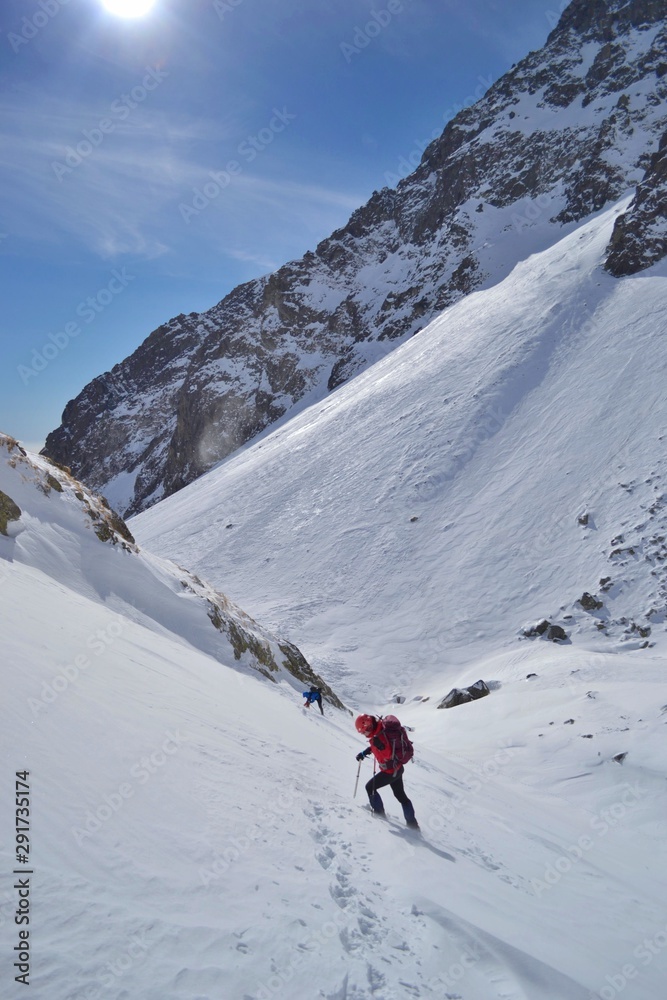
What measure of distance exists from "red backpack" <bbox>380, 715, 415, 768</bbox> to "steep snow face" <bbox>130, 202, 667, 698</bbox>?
11503 millimetres

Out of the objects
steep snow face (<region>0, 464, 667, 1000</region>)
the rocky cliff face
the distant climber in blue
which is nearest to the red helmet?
steep snow face (<region>0, 464, 667, 1000</region>)

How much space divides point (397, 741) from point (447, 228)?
7391 centimetres

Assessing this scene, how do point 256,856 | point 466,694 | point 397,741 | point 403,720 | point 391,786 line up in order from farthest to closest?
1. point 403,720
2. point 466,694
3. point 397,741
4. point 391,786
5. point 256,856

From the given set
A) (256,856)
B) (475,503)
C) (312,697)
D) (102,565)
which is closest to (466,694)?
(312,697)

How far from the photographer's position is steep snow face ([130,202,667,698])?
18.4 m

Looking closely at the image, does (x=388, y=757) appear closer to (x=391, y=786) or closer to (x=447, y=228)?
(x=391, y=786)

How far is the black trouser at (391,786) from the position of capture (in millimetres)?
6082

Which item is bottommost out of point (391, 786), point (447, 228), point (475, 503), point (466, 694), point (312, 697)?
point (466, 694)

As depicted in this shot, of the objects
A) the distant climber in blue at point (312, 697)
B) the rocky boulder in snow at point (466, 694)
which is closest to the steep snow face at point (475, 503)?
the rocky boulder in snow at point (466, 694)

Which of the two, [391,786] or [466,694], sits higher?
[391,786]

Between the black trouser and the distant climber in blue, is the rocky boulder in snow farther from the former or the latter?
the black trouser

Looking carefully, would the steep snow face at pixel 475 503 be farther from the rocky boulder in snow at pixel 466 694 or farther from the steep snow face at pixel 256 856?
the steep snow face at pixel 256 856

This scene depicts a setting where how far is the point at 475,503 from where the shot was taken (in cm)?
2394

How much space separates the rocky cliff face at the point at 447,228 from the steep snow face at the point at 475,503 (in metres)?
16.9
